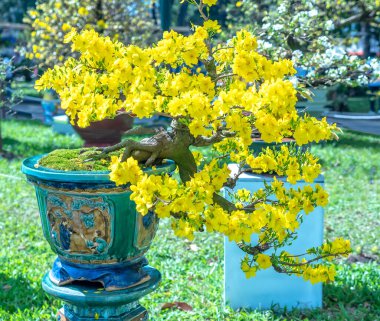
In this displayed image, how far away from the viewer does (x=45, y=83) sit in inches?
113

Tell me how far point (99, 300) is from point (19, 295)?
5.24ft

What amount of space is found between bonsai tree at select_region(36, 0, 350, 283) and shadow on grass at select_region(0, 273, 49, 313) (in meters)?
1.45

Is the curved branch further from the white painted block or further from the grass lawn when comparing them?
the grass lawn

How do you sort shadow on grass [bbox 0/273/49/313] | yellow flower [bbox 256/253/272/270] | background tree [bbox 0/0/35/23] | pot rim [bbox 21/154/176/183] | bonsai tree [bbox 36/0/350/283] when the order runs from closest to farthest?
bonsai tree [bbox 36/0/350/283] < pot rim [bbox 21/154/176/183] < yellow flower [bbox 256/253/272/270] < shadow on grass [bbox 0/273/49/313] < background tree [bbox 0/0/35/23]

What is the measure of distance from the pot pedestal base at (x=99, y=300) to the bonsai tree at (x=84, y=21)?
761 centimetres

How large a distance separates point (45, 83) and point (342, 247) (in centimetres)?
148

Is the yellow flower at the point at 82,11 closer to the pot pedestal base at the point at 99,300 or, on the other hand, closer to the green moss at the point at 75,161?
the green moss at the point at 75,161

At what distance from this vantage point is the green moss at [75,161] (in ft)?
9.15

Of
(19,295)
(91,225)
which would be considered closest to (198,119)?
(91,225)

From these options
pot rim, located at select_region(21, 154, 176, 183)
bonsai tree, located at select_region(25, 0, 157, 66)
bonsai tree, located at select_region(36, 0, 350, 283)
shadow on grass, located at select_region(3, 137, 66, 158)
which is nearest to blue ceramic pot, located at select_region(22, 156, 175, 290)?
pot rim, located at select_region(21, 154, 176, 183)

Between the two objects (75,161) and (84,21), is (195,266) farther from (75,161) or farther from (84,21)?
(84,21)

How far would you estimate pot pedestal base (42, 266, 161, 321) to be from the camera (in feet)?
9.06

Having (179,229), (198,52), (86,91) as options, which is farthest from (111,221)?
(198,52)

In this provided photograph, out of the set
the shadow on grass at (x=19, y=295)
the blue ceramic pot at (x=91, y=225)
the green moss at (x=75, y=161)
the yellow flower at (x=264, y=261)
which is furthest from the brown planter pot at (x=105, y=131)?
the yellow flower at (x=264, y=261)
